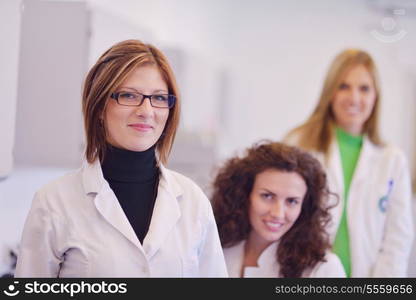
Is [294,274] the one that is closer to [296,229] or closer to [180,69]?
[296,229]

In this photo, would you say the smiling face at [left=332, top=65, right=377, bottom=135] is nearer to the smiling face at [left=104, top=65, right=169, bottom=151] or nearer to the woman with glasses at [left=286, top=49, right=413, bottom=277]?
the woman with glasses at [left=286, top=49, right=413, bottom=277]

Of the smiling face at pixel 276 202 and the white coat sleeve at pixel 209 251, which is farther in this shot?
the smiling face at pixel 276 202

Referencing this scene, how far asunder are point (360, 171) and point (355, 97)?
0.26 m

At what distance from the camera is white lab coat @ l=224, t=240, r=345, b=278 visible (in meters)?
1.41

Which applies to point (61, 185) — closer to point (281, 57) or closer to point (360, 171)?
point (360, 171)

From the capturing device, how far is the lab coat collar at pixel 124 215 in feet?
3.25

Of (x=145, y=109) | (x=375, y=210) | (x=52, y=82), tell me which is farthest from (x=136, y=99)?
(x=375, y=210)

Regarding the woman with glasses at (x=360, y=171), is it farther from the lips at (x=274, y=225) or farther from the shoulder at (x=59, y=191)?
the shoulder at (x=59, y=191)

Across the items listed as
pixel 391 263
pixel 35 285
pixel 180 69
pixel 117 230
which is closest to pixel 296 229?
pixel 391 263

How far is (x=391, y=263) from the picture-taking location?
1665 millimetres

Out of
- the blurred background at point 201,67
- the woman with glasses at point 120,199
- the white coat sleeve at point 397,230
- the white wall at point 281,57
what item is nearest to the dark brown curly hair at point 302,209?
the blurred background at point 201,67

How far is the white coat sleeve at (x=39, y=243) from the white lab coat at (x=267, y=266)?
0.58 meters

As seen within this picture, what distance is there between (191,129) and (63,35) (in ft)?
3.69

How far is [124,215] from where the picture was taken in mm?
1003
